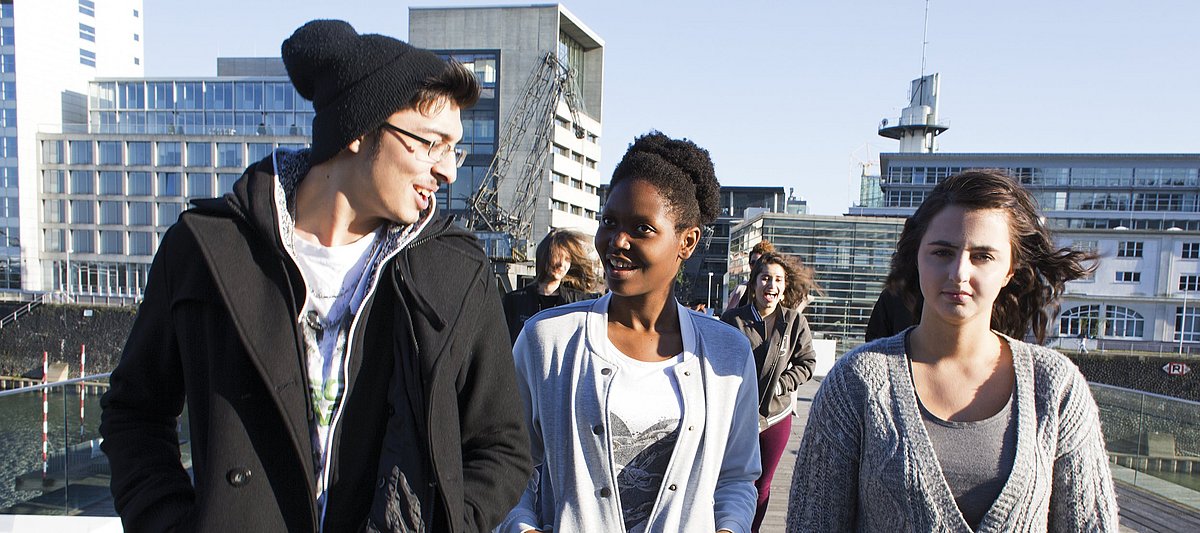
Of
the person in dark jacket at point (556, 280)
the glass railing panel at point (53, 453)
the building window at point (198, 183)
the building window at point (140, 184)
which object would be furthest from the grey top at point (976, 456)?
the building window at point (140, 184)

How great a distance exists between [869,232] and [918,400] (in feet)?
133

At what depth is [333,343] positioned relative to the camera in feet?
4.54

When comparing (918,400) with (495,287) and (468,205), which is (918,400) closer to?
(495,287)

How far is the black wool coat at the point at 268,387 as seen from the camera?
4.01ft

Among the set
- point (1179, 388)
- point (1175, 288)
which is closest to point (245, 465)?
point (1179, 388)

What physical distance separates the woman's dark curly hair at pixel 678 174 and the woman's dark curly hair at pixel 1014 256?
598 millimetres

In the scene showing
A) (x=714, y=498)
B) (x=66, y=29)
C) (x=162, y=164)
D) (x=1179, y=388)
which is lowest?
(x=1179, y=388)

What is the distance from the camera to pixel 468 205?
168 feet

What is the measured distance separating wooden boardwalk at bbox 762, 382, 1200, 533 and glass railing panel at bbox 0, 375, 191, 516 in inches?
166

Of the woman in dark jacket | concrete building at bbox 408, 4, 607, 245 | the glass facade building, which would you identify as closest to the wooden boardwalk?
the woman in dark jacket

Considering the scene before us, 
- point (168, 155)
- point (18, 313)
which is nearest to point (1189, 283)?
point (168, 155)

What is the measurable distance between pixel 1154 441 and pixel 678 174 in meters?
6.69

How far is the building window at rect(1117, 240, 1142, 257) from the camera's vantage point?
48.3 metres

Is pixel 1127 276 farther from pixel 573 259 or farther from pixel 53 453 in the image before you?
pixel 53 453
